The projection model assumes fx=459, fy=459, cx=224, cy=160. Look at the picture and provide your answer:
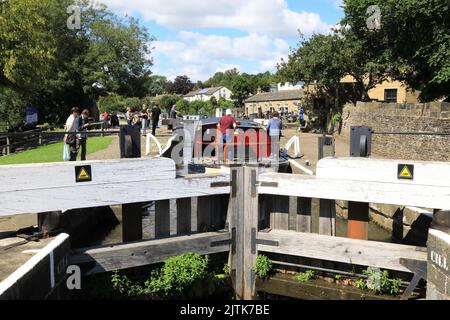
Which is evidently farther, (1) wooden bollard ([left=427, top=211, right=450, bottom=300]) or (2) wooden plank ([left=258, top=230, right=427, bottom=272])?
(2) wooden plank ([left=258, top=230, right=427, bottom=272])

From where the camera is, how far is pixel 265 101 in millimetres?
68062

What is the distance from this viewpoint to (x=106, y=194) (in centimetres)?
625

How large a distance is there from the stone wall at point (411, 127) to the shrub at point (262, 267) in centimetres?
1015

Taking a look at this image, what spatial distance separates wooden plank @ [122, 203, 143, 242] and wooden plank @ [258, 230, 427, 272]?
1849 mm

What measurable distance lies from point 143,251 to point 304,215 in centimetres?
251

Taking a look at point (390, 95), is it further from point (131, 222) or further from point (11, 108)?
point (131, 222)

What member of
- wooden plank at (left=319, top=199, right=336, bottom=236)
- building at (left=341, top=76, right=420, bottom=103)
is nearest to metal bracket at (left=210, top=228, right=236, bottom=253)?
wooden plank at (left=319, top=199, right=336, bottom=236)

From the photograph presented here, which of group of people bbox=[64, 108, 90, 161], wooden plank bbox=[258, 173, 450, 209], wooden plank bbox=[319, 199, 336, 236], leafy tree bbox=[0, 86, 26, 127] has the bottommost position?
wooden plank bbox=[319, 199, 336, 236]

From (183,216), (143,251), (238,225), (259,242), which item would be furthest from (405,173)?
(143,251)

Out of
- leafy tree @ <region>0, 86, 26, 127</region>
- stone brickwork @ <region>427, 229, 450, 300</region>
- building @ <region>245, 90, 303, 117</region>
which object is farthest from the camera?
building @ <region>245, 90, 303, 117</region>

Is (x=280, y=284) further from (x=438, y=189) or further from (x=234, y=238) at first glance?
(x=438, y=189)

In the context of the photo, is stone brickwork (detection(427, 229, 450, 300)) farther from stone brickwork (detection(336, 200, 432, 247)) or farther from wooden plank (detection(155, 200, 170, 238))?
wooden plank (detection(155, 200, 170, 238))

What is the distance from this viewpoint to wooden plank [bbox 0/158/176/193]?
5590 mm

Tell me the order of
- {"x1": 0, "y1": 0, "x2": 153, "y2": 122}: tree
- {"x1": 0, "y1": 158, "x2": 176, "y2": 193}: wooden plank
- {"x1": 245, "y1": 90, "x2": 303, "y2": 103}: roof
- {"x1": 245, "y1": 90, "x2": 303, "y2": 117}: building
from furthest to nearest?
{"x1": 245, "y1": 90, "x2": 303, "y2": 103}: roof < {"x1": 245, "y1": 90, "x2": 303, "y2": 117}: building < {"x1": 0, "y1": 0, "x2": 153, "y2": 122}: tree < {"x1": 0, "y1": 158, "x2": 176, "y2": 193}: wooden plank
